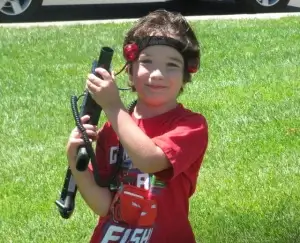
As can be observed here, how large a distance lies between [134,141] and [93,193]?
1.14ft

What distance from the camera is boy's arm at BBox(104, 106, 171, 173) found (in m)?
2.62

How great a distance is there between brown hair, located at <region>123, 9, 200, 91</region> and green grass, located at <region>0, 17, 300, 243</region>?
1610mm

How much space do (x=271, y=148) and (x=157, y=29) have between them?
292 centimetres

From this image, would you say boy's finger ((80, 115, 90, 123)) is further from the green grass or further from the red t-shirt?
the green grass

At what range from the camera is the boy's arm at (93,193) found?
9.36 ft

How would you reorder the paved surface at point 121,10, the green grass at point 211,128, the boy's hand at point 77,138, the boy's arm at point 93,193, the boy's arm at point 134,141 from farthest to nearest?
the paved surface at point 121,10
the green grass at point 211,128
the boy's arm at point 93,193
the boy's hand at point 77,138
the boy's arm at point 134,141

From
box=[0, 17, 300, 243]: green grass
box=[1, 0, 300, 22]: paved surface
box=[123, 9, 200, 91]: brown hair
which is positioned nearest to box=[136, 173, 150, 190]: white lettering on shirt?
box=[123, 9, 200, 91]: brown hair

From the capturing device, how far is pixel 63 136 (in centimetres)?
610

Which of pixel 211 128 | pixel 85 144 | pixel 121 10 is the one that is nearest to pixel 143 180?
pixel 85 144

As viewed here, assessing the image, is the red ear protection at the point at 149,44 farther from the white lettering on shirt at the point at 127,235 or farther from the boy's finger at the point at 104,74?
the white lettering on shirt at the point at 127,235

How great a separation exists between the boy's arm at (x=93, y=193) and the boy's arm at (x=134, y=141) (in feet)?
0.84

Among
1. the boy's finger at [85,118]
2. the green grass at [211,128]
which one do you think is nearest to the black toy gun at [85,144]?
the boy's finger at [85,118]

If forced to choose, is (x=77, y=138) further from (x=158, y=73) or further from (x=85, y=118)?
(x=158, y=73)

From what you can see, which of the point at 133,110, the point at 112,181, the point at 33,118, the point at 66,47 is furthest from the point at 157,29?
the point at 66,47
